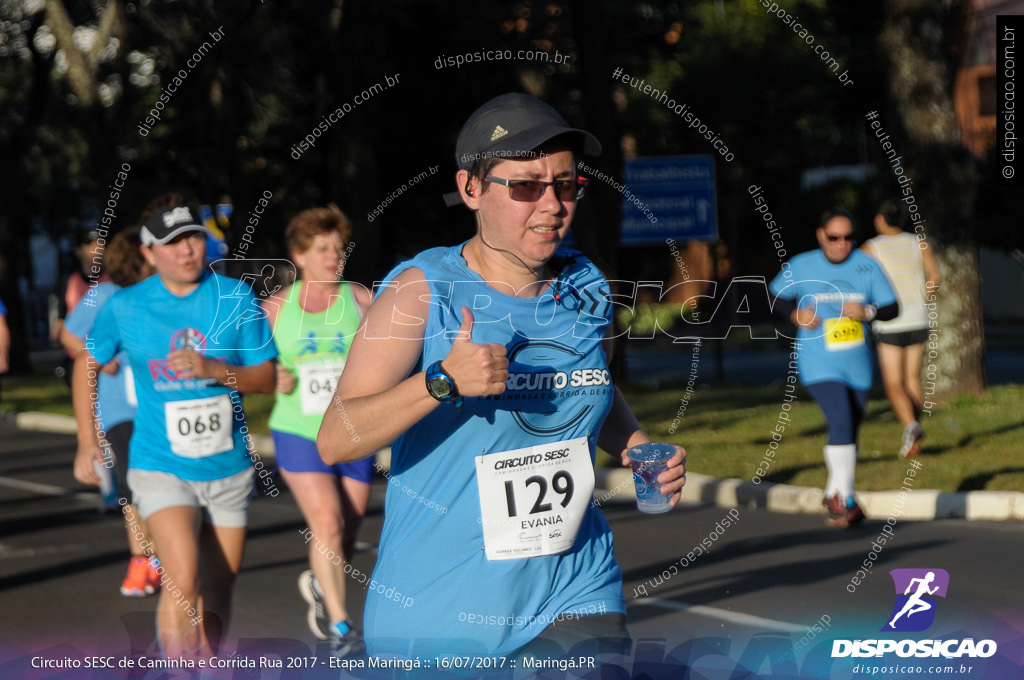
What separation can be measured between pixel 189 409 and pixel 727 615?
275 centimetres

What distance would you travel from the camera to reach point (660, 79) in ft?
102

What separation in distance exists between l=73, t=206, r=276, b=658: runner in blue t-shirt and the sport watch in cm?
246

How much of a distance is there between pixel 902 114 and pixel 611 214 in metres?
4.27

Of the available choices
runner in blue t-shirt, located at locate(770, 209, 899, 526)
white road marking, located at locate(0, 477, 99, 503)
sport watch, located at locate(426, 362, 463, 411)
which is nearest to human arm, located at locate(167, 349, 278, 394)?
sport watch, located at locate(426, 362, 463, 411)

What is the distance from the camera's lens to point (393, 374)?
8.86 feet

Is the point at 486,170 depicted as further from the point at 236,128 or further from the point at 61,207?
the point at 61,207

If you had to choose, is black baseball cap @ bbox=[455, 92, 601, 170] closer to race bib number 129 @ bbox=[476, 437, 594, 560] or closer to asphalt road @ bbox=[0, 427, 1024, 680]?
race bib number 129 @ bbox=[476, 437, 594, 560]

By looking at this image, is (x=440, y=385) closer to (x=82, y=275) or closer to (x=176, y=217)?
(x=176, y=217)

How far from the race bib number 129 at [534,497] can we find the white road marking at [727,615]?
3.19 metres

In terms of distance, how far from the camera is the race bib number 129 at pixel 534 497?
2799 millimetres

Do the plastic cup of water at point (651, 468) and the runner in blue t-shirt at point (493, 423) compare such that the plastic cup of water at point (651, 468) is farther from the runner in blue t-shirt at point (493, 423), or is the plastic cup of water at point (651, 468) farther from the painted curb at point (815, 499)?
the painted curb at point (815, 499)

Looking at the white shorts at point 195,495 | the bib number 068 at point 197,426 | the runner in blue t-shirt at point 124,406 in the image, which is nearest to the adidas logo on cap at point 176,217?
the bib number 068 at point 197,426

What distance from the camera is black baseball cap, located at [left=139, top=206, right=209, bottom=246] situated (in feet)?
16.8

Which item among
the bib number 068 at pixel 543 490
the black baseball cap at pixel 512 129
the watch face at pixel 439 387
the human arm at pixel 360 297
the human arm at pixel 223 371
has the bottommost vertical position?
the bib number 068 at pixel 543 490
